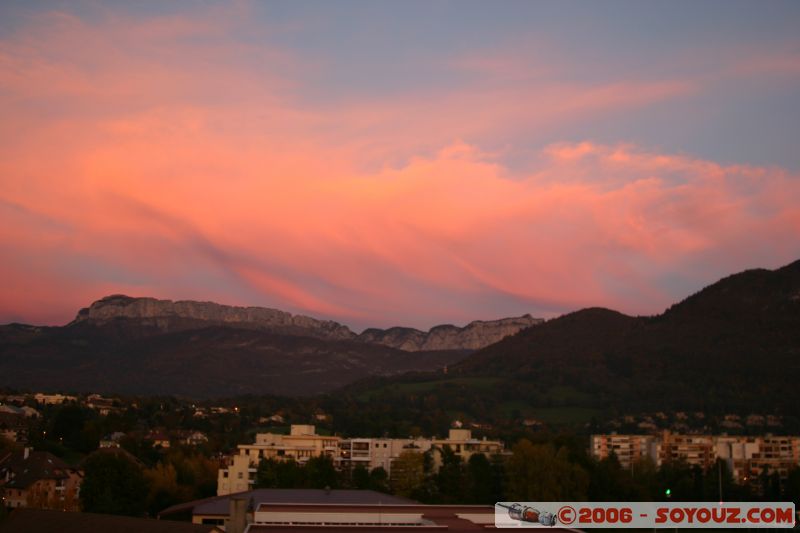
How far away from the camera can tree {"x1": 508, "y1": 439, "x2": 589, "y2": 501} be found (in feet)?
274

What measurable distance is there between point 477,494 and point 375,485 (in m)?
7.92

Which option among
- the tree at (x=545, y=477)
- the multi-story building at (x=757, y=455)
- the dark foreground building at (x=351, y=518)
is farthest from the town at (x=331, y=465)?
the dark foreground building at (x=351, y=518)

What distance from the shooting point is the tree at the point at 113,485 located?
68.6m

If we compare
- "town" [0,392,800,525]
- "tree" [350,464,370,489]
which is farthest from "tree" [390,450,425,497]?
"tree" [350,464,370,489]

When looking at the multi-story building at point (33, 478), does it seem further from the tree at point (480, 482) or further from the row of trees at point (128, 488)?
the tree at point (480, 482)

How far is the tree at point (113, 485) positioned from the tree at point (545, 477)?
27804mm

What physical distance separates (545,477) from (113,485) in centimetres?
3194

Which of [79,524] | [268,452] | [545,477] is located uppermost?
[79,524]

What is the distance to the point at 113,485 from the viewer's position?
233 ft

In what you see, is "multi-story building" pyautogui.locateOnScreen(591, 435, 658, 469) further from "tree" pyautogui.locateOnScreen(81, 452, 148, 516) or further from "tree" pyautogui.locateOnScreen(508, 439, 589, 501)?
"tree" pyautogui.locateOnScreen(81, 452, 148, 516)

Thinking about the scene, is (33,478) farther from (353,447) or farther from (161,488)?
(353,447)

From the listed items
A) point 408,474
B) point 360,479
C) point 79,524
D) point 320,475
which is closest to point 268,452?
point 360,479

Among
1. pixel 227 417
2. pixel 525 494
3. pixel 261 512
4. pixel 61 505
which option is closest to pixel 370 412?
pixel 227 417

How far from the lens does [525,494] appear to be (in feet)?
274
